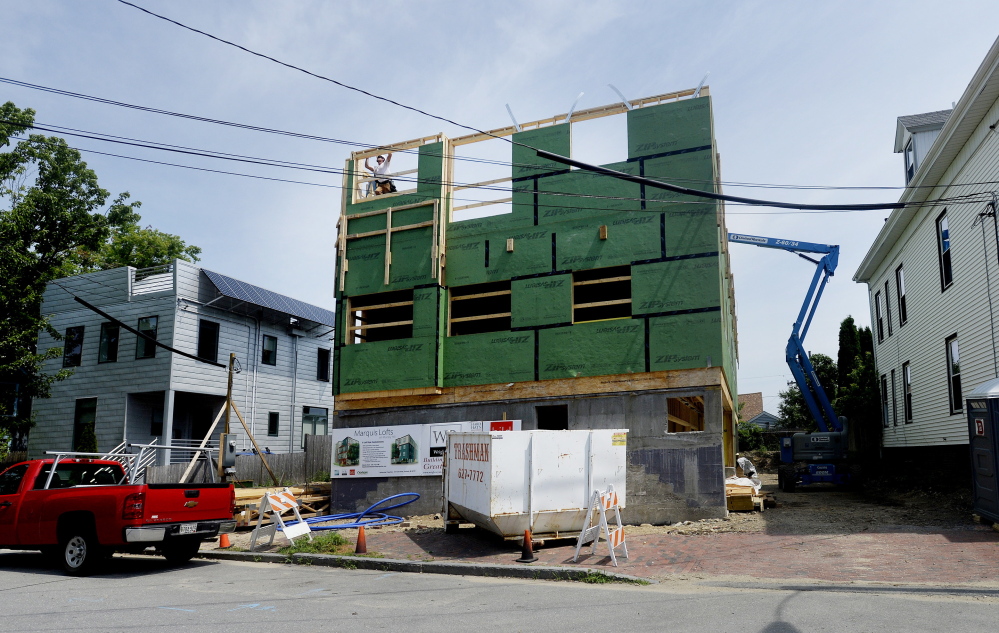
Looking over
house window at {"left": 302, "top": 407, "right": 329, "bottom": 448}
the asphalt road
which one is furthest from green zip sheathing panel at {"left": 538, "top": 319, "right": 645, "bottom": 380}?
house window at {"left": 302, "top": 407, "right": 329, "bottom": 448}

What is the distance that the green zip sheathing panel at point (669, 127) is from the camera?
16.5 metres

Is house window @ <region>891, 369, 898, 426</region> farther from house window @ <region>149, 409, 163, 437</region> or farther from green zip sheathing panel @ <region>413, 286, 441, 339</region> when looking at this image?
house window @ <region>149, 409, 163, 437</region>

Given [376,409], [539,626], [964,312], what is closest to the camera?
[539,626]

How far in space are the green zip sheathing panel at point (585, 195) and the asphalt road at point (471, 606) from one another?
9.79 m

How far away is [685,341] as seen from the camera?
16031 millimetres

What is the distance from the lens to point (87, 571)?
11.2 m

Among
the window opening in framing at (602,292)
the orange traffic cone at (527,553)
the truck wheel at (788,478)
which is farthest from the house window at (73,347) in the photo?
the truck wheel at (788,478)

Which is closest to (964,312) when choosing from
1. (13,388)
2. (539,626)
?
(539,626)

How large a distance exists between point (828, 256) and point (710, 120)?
38.2ft

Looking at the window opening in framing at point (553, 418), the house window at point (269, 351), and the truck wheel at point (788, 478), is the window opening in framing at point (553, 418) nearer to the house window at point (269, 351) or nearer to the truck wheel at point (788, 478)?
the truck wheel at point (788, 478)

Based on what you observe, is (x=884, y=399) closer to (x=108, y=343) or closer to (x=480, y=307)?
(x=480, y=307)

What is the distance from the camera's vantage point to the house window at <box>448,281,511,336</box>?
1833 centimetres

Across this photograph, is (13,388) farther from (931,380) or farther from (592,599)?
(931,380)

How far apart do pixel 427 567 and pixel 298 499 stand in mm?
8867
